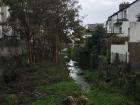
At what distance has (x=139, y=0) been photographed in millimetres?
57031

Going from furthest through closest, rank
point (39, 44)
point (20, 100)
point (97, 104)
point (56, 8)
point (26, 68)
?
point (39, 44), point (56, 8), point (26, 68), point (20, 100), point (97, 104)

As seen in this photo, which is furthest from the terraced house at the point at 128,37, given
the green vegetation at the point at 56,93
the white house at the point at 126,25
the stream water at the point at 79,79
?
the green vegetation at the point at 56,93

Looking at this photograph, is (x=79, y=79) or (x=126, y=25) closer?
(x=79, y=79)

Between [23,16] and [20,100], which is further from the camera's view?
[23,16]

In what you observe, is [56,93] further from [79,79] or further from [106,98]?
[79,79]

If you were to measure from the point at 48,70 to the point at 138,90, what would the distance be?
19848 millimetres

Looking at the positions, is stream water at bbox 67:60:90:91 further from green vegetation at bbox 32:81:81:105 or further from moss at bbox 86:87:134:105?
moss at bbox 86:87:134:105

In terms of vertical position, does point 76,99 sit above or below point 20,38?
below

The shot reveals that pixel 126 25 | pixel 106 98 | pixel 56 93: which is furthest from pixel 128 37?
pixel 126 25

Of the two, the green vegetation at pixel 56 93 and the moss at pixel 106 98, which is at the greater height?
the moss at pixel 106 98

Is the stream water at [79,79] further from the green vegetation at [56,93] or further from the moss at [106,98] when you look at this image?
the moss at [106,98]

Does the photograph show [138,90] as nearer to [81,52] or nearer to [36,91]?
[36,91]

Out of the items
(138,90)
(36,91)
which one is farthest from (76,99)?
(36,91)

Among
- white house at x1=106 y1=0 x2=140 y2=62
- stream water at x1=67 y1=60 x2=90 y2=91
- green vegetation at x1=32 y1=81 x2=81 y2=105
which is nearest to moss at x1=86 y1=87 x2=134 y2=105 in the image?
green vegetation at x1=32 y1=81 x2=81 y2=105
